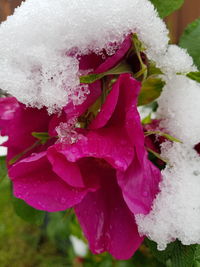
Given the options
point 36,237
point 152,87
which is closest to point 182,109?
point 152,87

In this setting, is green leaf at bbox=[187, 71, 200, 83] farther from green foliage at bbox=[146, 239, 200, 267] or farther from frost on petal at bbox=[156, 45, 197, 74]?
green foliage at bbox=[146, 239, 200, 267]

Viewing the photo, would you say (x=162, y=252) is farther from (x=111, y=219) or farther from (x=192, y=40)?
(x=192, y=40)

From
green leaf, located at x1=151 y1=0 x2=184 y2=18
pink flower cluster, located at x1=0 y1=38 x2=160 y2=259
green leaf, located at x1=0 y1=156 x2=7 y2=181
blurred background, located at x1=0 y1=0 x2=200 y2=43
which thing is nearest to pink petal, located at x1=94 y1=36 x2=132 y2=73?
pink flower cluster, located at x1=0 y1=38 x2=160 y2=259

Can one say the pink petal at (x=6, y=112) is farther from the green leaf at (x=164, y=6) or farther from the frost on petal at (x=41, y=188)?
the green leaf at (x=164, y=6)

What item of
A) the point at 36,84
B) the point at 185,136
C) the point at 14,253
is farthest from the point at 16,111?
the point at 14,253

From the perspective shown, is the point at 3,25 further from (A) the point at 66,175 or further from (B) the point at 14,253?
(B) the point at 14,253

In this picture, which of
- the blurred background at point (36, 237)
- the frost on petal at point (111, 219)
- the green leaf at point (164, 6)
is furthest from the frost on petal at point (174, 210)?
the blurred background at point (36, 237)
